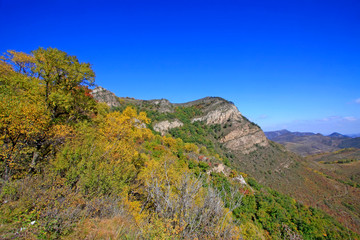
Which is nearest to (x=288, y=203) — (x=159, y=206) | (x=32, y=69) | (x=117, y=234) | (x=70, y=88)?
(x=159, y=206)

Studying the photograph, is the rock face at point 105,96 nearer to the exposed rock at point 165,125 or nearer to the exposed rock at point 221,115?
the exposed rock at point 165,125

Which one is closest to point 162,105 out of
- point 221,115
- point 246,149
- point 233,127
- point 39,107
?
point 221,115

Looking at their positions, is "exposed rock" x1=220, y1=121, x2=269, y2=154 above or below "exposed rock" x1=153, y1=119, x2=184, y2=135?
below

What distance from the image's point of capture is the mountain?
5369 cm

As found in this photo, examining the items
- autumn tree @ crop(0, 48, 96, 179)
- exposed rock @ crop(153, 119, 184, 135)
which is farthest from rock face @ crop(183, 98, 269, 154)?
autumn tree @ crop(0, 48, 96, 179)

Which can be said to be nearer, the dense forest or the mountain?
the dense forest

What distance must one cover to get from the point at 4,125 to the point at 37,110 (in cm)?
182

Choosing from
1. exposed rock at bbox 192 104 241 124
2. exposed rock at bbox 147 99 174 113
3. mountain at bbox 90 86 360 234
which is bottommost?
mountain at bbox 90 86 360 234

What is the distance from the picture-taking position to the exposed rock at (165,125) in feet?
242

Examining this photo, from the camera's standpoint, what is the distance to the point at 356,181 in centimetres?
6862

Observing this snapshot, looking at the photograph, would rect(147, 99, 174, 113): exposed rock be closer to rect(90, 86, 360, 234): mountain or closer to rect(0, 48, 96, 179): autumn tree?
rect(90, 86, 360, 234): mountain

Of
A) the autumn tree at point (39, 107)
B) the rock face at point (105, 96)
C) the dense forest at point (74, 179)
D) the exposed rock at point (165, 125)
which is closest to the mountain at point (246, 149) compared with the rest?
the exposed rock at point (165, 125)

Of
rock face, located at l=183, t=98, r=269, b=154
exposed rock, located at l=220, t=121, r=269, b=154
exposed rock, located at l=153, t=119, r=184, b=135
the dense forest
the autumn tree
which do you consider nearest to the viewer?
the dense forest

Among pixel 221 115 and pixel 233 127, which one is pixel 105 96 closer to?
pixel 221 115
